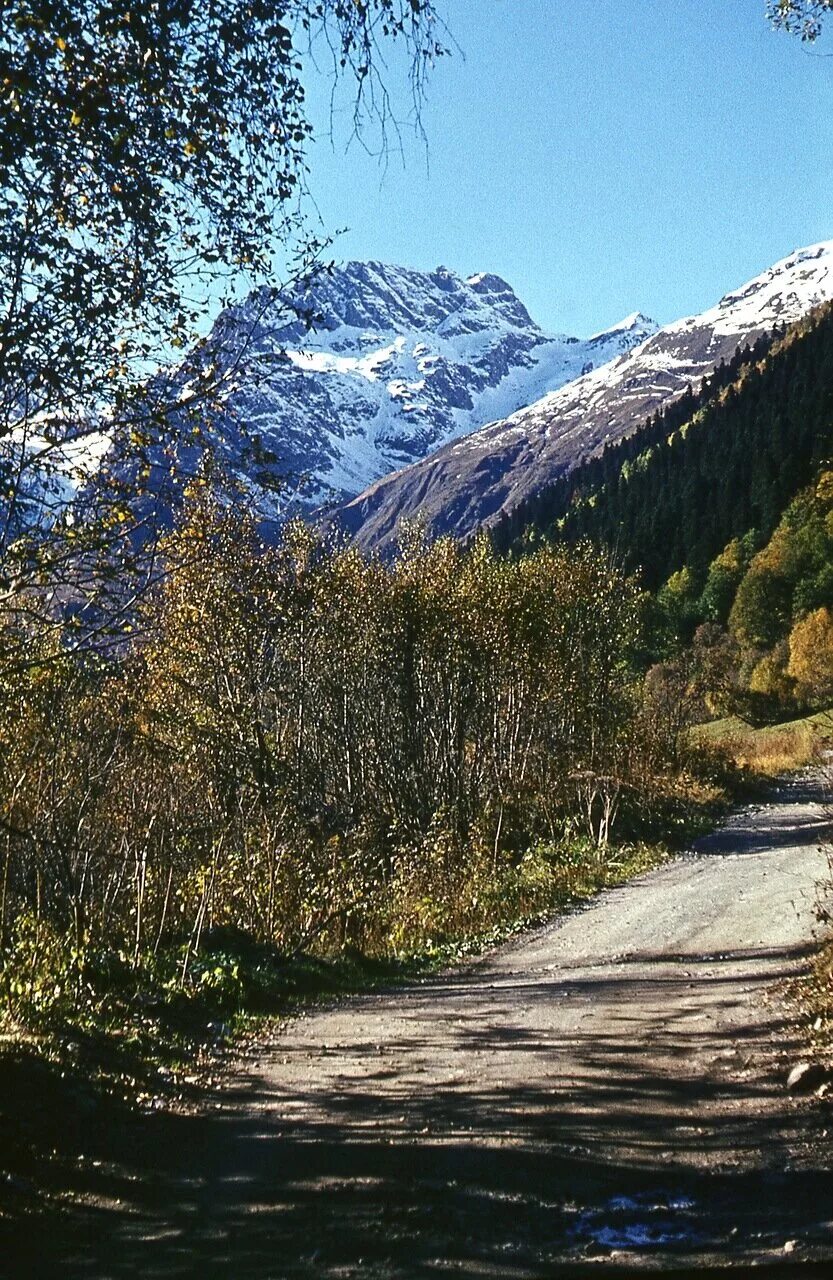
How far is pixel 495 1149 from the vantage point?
5.81 m

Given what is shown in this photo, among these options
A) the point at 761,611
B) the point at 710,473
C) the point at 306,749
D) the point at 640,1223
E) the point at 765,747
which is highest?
the point at 710,473

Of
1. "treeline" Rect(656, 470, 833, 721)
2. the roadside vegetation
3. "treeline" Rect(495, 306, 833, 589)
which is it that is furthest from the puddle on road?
"treeline" Rect(495, 306, 833, 589)

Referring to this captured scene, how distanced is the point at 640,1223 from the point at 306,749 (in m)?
19.0

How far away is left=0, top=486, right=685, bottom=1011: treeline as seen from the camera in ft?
35.4

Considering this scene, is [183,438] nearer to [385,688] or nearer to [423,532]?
[385,688]

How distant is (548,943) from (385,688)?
1207cm

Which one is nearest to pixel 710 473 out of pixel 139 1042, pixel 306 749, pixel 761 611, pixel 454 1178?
pixel 761 611

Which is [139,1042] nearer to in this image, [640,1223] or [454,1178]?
[454,1178]

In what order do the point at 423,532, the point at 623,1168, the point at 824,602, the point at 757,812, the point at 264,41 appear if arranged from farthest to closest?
the point at 824,602
the point at 757,812
the point at 423,532
the point at 264,41
the point at 623,1168

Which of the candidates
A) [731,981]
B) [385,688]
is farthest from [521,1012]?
[385,688]

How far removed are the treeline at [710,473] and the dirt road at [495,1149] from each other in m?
98.5

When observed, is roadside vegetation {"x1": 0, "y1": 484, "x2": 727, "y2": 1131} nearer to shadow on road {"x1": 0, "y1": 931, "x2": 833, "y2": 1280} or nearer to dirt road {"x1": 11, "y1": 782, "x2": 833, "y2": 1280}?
dirt road {"x1": 11, "y1": 782, "x2": 833, "y2": 1280}

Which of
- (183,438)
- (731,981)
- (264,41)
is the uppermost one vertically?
(264,41)

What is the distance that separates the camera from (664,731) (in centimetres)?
3506
